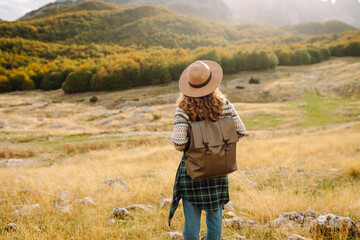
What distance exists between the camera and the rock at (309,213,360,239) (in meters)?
2.80

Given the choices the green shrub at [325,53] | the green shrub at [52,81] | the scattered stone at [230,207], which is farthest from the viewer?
the green shrub at [325,53]

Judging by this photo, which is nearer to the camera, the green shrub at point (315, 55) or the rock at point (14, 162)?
the rock at point (14, 162)

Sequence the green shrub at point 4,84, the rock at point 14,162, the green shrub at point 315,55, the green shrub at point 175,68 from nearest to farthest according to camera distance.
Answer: the rock at point 14,162 < the green shrub at point 175,68 < the green shrub at point 4,84 < the green shrub at point 315,55

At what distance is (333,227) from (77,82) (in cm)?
6684

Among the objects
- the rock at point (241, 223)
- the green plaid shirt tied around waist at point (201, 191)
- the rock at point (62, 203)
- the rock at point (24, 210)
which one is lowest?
the rock at point (241, 223)

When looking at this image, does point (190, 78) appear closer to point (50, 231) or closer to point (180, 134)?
point (180, 134)

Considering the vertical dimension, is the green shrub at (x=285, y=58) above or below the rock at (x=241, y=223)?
above

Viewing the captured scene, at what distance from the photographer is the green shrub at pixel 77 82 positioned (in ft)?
195

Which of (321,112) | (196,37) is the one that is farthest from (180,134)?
(196,37)

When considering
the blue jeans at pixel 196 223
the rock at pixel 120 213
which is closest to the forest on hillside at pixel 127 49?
Result: the rock at pixel 120 213

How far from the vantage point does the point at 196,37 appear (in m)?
132

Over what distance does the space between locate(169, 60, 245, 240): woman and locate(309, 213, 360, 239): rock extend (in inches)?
A: 58.7

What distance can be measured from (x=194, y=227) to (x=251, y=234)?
1393 mm

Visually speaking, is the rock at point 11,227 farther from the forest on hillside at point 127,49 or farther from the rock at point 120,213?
the forest on hillside at point 127,49
